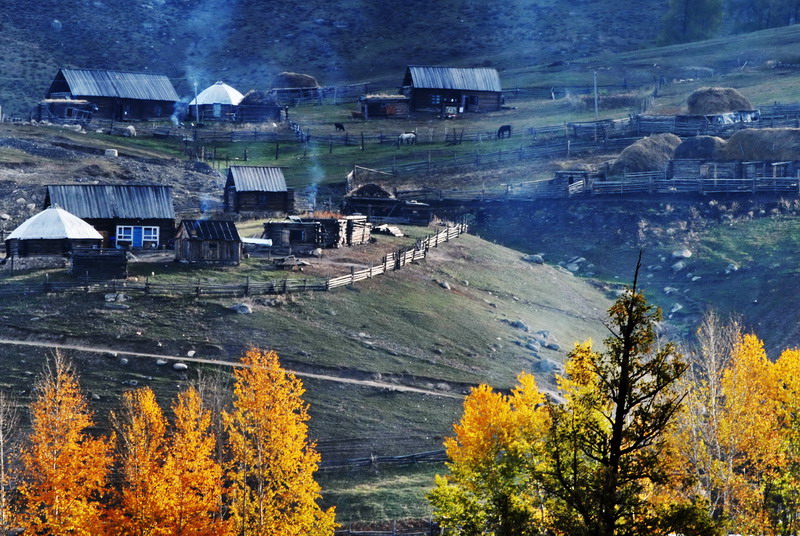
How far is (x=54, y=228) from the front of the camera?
6084 centimetres

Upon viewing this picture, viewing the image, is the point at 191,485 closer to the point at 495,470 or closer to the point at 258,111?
the point at 495,470

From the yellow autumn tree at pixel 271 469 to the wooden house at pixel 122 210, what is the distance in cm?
2252

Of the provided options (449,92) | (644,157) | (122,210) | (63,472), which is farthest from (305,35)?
(63,472)

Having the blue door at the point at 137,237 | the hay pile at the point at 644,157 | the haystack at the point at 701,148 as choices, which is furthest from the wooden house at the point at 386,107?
the blue door at the point at 137,237

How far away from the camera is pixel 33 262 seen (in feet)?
196

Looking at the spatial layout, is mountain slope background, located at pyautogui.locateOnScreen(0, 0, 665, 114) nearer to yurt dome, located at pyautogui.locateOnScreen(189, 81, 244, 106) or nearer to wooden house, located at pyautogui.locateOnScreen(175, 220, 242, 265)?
yurt dome, located at pyautogui.locateOnScreen(189, 81, 244, 106)

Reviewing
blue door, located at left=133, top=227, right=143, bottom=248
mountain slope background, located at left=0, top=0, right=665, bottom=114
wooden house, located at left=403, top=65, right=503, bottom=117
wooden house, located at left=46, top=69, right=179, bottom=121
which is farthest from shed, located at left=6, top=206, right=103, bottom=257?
mountain slope background, located at left=0, top=0, right=665, bottom=114

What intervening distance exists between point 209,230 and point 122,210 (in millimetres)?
5988

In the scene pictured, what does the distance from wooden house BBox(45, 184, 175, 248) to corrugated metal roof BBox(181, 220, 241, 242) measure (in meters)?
4.26

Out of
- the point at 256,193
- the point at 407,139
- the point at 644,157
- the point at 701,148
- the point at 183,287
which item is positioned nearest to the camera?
the point at 183,287

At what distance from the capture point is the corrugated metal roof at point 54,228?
60550 millimetres

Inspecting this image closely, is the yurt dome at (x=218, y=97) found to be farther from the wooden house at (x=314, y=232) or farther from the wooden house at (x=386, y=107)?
the wooden house at (x=314, y=232)

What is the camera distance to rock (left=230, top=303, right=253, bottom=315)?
181 ft

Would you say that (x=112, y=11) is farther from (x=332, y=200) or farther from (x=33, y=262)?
(x=33, y=262)
